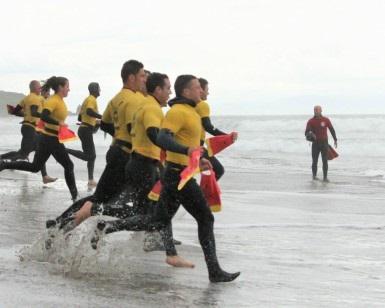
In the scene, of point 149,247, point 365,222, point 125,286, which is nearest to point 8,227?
point 149,247

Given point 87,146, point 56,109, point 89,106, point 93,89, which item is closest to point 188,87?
point 56,109

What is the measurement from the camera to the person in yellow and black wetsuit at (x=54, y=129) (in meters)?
12.2

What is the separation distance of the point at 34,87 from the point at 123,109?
7.58 meters

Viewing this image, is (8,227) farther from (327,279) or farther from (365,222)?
(365,222)

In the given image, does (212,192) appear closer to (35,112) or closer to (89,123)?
(35,112)

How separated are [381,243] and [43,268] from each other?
4.04 meters

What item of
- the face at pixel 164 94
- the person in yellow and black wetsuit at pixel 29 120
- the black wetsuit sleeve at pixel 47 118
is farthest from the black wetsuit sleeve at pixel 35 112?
the face at pixel 164 94

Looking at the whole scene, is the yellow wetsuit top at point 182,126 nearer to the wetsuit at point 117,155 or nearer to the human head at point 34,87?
the wetsuit at point 117,155

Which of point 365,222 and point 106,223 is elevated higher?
point 106,223

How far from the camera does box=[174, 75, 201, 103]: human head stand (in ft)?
24.3

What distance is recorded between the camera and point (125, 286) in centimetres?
688

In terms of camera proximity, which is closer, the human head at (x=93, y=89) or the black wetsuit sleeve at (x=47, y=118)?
the black wetsuit sleeve at (x=47, y=118)

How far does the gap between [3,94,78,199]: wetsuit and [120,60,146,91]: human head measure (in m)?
3.65

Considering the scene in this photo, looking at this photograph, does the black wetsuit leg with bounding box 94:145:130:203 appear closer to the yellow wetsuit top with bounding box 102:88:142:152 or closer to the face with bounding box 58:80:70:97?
the yellow wetsuit top with bounding box 102:88:142:152
